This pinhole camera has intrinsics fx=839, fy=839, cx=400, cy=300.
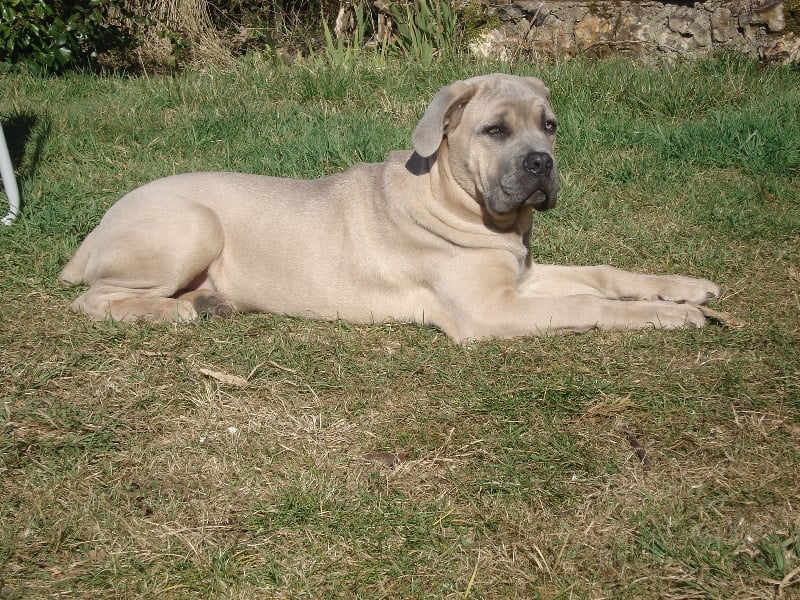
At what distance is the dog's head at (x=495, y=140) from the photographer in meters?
4.05

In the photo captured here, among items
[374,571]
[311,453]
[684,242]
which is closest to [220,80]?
[684,242]

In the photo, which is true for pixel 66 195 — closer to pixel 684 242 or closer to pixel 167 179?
pixel 167 179

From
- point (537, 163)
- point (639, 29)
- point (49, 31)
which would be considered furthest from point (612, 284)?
point (49, 31)

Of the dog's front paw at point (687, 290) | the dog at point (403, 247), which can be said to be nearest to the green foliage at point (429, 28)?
the dog at point (403, 247)

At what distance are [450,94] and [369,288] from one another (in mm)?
1081

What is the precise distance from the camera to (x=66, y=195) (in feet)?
19.1

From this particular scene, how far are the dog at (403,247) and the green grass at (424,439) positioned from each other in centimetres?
14

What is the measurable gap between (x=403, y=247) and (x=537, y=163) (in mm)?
835

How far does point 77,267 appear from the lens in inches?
188

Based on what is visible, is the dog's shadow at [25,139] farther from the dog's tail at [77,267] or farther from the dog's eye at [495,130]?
the dog's eye at [495,130]

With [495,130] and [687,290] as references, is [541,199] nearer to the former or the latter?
[495,130]

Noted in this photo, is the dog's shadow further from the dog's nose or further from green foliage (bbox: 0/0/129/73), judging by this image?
the dog's nose

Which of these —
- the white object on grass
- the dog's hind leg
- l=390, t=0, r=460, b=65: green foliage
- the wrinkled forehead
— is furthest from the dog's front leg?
Answer: l=390, t=0, r=460, b=65: green foliage

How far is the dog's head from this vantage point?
4055mm
